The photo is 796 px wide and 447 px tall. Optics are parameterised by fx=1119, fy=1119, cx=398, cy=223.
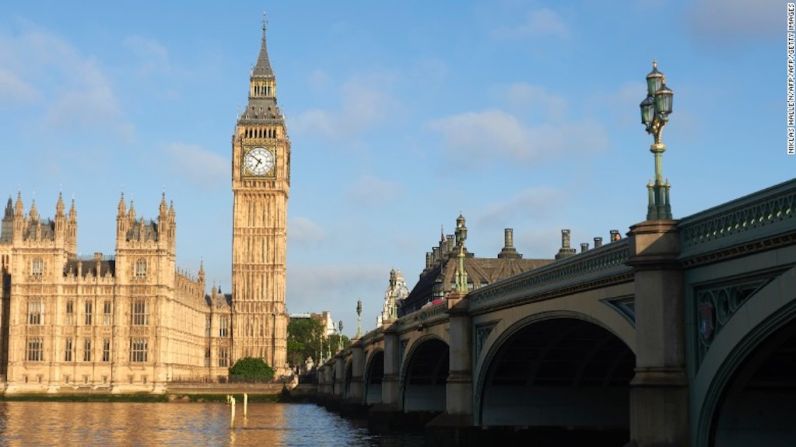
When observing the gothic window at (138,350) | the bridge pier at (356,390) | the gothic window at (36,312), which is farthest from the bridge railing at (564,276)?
the gothic window at (36,312)

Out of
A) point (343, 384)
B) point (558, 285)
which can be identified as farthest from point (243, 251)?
point (558, 285)

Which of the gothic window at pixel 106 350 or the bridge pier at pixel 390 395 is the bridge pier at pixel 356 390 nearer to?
the bridge pier at pixel 390 395

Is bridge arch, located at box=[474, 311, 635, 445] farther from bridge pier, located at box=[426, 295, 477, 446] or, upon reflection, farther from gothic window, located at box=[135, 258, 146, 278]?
gothic window, located at box=[135, 258, 146, 278]

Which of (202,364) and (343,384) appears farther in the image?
(202,364)

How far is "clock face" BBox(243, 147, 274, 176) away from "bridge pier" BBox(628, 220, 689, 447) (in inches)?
5493

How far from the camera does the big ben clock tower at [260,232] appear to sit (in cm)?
15350

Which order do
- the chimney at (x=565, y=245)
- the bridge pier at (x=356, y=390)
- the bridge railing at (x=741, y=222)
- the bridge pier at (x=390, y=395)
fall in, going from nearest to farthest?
the bridge railing at (x=741, y=222) → the bridge pier at (x=390, y=395) → the bridge pier at (x=356, y=390) → the chimney at (x=565, y=245)

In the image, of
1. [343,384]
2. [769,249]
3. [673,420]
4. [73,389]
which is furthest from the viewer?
[73,389]

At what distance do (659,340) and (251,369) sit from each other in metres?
128

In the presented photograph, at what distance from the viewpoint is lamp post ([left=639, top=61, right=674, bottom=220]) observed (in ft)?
65.5

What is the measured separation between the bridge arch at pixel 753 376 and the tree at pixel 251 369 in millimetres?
124421

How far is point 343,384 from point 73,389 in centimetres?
4872

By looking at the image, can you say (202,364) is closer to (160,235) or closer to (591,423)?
(160,235)

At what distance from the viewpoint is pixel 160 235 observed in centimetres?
13938
